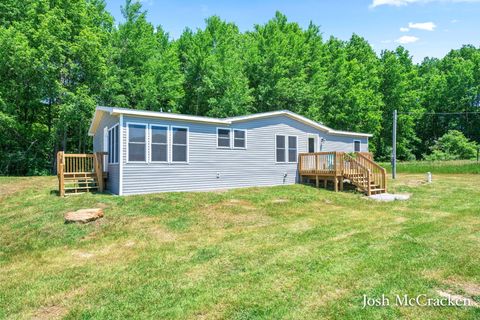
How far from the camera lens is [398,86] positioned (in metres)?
32.2

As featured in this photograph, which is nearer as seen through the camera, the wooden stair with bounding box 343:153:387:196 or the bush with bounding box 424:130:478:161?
the wooden stair with bounding box 343:153:387:196

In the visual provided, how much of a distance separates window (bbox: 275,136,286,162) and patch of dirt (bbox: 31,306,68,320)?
36.9 ft

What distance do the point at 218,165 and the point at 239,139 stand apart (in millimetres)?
1486

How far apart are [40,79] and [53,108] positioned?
2.60 meters

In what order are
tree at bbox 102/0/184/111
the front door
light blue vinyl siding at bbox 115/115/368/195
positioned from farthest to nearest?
tree at bbox 102/0/184/111
the front door
light blue vinyl siding at bbox 115/115/368/195

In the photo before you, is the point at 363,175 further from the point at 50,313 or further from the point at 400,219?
the point at 50,313

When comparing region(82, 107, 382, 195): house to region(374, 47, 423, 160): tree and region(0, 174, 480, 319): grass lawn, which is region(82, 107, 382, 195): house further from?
region(374, 47, 423, 160): tree

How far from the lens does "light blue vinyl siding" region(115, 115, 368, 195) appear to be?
405 inches

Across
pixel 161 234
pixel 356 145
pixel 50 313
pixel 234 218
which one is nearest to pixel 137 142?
pixel 234 218

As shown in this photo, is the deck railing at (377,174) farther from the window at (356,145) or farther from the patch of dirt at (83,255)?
the patch of dirt at (83,255)

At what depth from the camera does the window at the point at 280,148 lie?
45.2 ft

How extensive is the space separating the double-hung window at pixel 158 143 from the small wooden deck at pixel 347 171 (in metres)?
6.69

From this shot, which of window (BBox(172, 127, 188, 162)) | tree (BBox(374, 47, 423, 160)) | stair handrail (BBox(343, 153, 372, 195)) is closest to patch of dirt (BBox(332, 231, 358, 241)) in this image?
stair handrail (BBox(343, 153, 372, 195))

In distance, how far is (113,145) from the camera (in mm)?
11078
